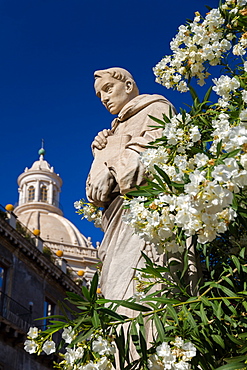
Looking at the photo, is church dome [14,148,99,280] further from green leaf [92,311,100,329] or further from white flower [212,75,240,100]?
green leaf [92,311,100,329]

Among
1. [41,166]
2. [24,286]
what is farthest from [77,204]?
[41,166]

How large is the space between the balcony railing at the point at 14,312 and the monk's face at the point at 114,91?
2231 cm

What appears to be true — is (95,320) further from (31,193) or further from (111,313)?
(31,193)

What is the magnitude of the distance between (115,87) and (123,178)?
1155 millimetres

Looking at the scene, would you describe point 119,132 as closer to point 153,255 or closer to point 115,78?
point 115,78

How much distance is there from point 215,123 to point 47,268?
94.2 feet

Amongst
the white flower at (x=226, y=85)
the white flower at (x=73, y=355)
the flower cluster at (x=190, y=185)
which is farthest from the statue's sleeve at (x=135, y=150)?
the white flower at (x=73, y=355)

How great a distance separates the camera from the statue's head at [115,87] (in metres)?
5.43

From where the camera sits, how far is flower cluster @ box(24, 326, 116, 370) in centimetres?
310

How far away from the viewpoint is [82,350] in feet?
10.5

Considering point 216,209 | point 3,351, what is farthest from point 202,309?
point 3,351

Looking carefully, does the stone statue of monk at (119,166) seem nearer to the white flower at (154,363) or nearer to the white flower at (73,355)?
the white flower at (73,355)

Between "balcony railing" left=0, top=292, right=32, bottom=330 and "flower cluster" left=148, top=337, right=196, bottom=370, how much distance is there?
24.3 meters

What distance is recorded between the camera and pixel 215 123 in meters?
3.58
